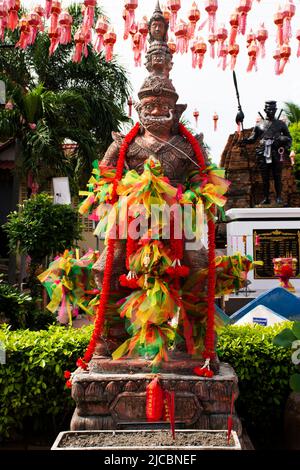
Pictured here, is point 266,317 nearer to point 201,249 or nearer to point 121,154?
point 201,249

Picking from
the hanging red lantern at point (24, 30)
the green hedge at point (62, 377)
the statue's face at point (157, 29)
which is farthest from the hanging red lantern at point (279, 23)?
the green hedge at point (62, 377)

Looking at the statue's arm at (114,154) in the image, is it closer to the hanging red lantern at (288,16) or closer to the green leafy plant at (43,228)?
the hanging red lantern at (288,16)

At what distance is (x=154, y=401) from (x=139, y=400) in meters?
0.15

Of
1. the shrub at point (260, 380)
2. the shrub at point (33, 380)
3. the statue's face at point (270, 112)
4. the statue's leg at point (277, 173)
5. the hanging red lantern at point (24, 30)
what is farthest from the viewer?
the statue's leg at point (277, 173)

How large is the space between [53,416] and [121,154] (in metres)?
2.18

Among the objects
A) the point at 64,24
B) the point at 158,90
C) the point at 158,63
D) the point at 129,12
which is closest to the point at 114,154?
the point at 158,90

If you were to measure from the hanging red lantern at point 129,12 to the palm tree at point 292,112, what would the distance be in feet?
64.3

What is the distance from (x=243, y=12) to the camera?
613 centimetres

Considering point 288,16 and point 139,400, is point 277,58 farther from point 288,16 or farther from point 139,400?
point 139,400

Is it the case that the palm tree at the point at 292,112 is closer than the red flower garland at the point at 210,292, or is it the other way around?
the red flower garland at the point at 210,292

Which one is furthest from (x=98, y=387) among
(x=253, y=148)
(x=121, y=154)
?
(x=253, y=148)

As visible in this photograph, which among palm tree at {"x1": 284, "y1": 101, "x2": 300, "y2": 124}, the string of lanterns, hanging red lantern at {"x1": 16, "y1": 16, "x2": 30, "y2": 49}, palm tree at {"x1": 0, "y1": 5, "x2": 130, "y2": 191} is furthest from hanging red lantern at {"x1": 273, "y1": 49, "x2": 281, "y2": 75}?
palm tree at {"x1": 284, "y1": 101, "x2": 300, "y2": 124}

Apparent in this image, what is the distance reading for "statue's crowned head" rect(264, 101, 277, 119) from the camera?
11.5m

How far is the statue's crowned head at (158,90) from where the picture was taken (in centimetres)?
346
